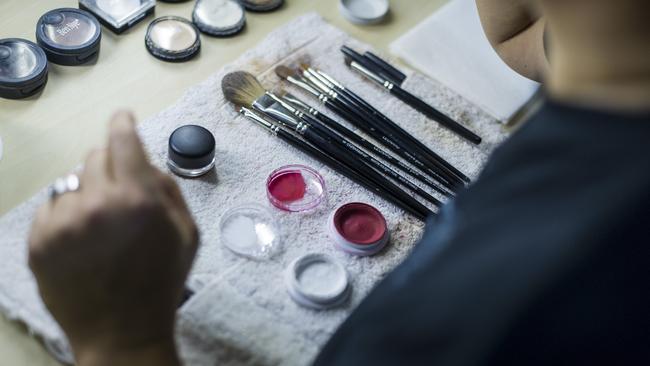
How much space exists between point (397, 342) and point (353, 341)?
55 mm

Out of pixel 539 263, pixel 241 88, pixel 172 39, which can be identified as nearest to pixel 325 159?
pixel 241 88

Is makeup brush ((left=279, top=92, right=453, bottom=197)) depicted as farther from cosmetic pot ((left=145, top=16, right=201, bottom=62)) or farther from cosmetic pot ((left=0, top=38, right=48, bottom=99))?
cosmetic pot ((left=0, top=38, right=48, bottom=99))

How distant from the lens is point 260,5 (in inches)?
38.9

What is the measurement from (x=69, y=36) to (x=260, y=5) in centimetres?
23

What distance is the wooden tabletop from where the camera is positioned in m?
0.80

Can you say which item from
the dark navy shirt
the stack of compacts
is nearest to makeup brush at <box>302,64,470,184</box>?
the stack of compacts

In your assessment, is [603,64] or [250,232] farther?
[250,232]

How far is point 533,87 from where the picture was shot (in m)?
0.98

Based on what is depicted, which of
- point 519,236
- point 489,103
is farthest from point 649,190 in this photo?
point 489,103

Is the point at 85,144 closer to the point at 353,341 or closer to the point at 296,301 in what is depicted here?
the point at 296,301

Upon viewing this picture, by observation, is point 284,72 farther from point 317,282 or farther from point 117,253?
point 117,253

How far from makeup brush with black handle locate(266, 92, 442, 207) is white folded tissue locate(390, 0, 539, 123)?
0.17 meters

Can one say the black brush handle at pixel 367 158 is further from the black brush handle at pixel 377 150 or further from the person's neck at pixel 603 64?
the person's neck at pixel 603 64

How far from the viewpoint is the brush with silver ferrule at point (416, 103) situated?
35.6 inches
